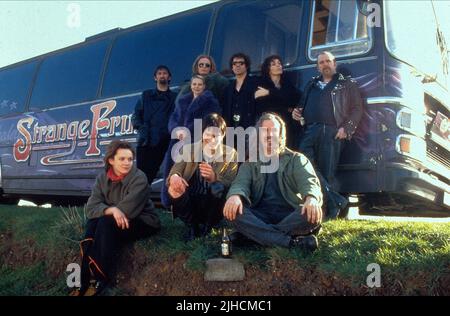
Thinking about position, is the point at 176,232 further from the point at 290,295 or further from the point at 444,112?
the point at 444,112

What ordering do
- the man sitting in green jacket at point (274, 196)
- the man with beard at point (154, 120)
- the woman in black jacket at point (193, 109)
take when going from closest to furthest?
the man sitting in green jacket at point (274, 196)
the woman in black jacket at point (193, 109)
the man with beard at point (154, 120)

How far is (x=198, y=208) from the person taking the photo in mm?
4164

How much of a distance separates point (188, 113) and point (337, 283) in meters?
2.35

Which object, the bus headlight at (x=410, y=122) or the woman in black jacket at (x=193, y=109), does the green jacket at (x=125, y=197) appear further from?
the bus headlight at (x=410, y=122)

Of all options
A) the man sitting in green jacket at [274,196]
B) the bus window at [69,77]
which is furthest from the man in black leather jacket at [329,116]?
the bus window at [69,77]

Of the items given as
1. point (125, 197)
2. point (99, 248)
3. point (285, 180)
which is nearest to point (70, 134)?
point (125, 197)

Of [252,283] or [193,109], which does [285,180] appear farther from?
[193,109]

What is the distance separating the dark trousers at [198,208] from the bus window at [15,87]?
5.70 m

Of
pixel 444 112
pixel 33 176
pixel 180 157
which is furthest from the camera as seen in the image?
pixel 33 176

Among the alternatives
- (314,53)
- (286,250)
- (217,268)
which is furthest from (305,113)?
(217,268)

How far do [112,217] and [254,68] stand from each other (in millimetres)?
2653

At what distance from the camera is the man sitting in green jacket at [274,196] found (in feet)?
11.9

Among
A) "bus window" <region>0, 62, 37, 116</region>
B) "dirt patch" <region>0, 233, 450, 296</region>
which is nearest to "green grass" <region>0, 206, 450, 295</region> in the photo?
"dirt patch" <region>0, 233, 450, 296</region>
